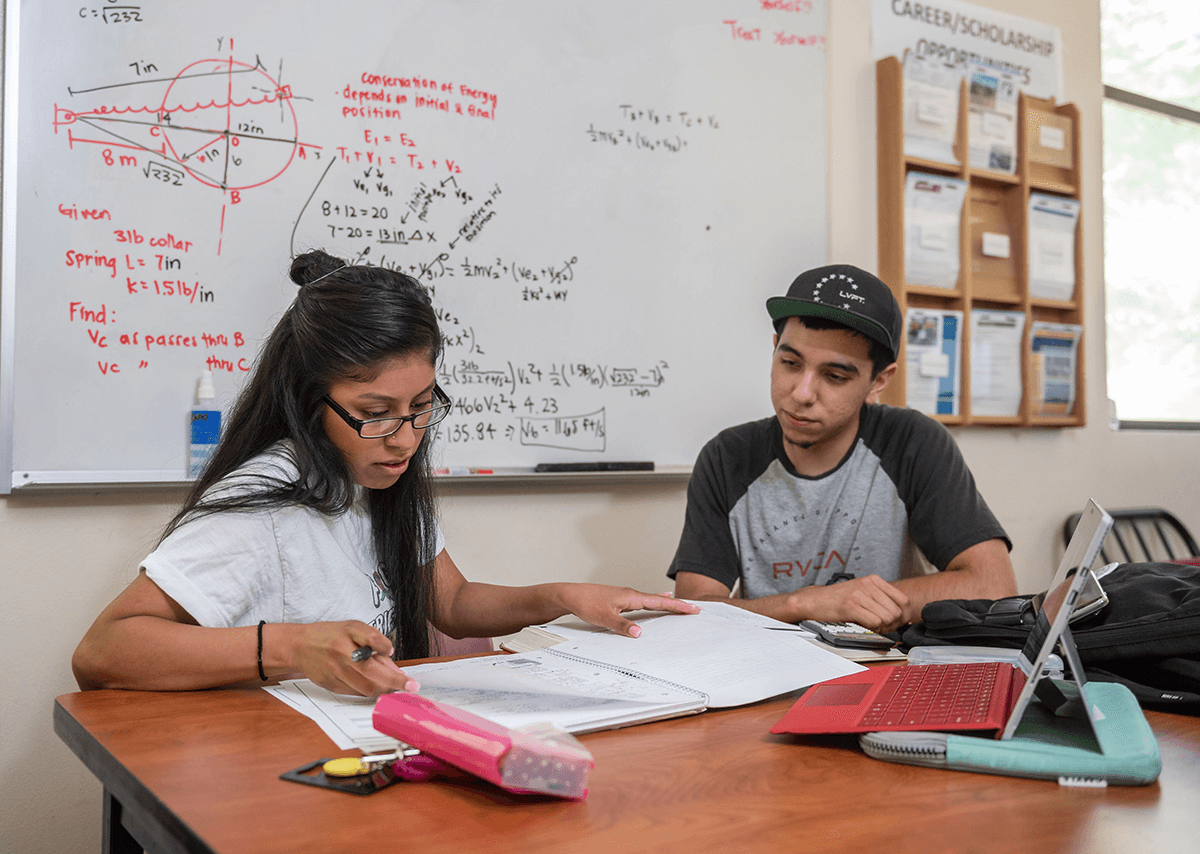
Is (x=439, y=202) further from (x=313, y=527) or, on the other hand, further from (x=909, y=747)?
(x=909, y=747)

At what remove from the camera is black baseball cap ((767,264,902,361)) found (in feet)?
5.16

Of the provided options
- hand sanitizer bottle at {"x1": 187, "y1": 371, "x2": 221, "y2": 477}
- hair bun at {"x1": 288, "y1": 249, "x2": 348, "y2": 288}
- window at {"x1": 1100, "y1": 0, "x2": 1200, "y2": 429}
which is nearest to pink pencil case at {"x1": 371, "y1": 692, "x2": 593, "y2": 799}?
hair bun at {"x1": 288, "y1": 249, "x2": 348, "y2": 288}

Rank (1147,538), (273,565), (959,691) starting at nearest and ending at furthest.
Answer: (959,691) < (273,565) < (1147,538)

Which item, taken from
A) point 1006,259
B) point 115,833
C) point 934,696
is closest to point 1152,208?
point 1006,259

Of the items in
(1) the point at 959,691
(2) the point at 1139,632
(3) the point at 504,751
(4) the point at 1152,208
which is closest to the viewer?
(3) the point at 504,751

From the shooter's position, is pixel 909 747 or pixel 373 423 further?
pixel 373 423

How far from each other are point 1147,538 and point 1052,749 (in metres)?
2.89

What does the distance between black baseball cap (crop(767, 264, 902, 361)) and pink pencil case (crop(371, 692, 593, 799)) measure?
1.11m

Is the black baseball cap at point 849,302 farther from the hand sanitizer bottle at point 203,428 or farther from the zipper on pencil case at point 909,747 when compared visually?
the hand sanitizer bottle at point 203,428

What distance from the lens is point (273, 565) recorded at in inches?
43.6

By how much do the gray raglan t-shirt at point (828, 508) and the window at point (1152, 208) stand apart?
6.03 ft

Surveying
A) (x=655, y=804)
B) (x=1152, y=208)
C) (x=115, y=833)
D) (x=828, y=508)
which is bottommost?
(x=115, y=833)

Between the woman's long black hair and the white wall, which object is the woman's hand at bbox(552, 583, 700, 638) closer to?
the woman's long black hair

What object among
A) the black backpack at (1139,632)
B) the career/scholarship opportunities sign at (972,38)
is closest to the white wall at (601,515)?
the career/scholarship opportunities sign at (972,38)
